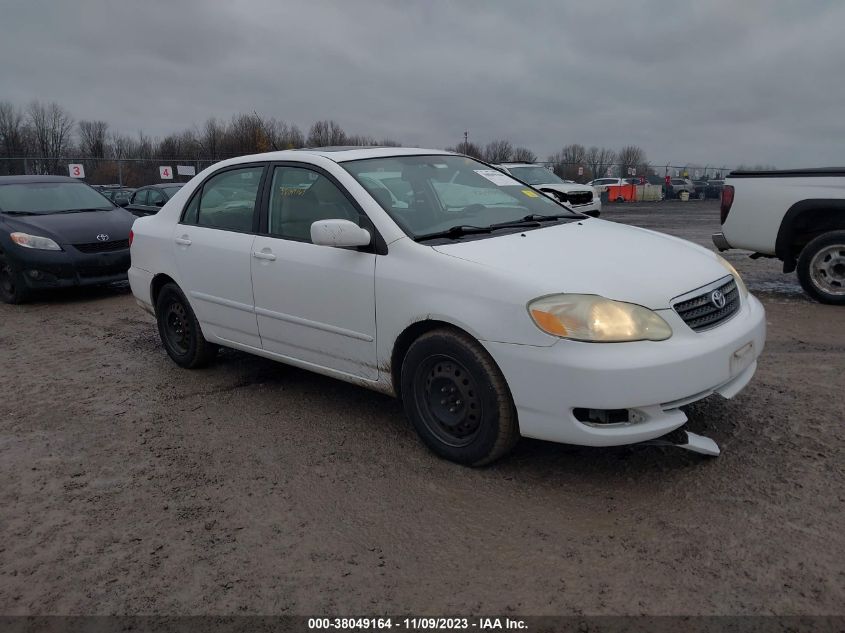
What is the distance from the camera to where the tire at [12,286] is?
8273 millimetres

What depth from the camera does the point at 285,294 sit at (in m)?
4.15

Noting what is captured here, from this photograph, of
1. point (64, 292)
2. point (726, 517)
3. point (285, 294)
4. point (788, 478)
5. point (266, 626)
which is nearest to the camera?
point (266, 626)

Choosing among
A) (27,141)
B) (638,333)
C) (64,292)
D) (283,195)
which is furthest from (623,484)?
(27,141)

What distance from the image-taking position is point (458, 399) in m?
3.41

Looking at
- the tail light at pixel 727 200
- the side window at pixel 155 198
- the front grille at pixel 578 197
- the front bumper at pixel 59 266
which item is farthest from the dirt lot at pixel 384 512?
the front grille at pixel 578 197

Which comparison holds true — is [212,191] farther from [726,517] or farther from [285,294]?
[726,517]

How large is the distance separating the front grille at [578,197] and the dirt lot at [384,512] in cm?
1073

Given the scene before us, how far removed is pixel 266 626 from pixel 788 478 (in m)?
2.50

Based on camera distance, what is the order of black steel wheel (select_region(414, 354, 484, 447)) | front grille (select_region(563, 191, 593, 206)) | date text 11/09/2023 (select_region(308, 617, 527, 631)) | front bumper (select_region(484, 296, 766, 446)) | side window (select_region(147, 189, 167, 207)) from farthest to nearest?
front grille (select_region(563, 191, 593, 206)) → side window (select_region(147, 189, 167, 207)) → black steel wheel (select_region(414, 354, 484, 447)) → front bumper (select_region(484, 296, 766, 446)) → date text 11/09/2023 (select_region(308, 617, 527, 631))

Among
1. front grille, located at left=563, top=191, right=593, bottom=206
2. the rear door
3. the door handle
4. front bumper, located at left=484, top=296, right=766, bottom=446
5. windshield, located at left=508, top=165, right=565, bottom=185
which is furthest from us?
windshield, located at left=508, top=165, right=565, bottom=185

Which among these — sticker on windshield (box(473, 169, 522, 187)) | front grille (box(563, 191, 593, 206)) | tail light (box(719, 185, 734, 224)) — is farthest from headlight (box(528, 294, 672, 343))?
front grille (box(563, 191, 593, 206))

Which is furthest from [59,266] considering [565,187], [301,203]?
[565,187]

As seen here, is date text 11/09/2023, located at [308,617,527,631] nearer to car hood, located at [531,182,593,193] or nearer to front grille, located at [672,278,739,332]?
front grille, located at [672,278,739,332]

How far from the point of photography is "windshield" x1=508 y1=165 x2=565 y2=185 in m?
15.9
